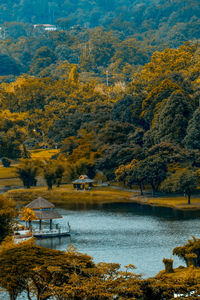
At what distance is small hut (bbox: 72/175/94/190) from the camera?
324 ft

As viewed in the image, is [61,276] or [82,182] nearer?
[61,276]

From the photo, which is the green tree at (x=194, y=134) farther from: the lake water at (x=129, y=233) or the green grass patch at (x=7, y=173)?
the green grass patch at (x=7, y=173)

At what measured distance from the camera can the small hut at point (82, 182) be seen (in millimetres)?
98750

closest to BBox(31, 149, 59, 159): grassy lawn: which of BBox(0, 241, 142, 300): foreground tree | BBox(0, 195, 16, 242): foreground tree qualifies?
BBox(0, 195, 16, 242): foreground tree

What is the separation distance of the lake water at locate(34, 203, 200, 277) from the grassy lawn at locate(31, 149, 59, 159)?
159 ft

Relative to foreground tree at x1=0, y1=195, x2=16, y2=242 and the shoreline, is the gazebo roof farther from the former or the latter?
foreground tree at x1=0, y1=195, x2=16, y2=242

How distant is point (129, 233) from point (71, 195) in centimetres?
3031

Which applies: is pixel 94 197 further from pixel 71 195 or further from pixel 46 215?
pixel 46 215

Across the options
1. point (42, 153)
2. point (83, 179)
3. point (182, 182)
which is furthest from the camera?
point (42, 153)

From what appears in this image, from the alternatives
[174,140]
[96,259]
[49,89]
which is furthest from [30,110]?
[96,259]

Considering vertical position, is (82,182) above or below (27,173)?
below

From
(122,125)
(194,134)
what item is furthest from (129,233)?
(122,125)

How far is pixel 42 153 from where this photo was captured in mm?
137875

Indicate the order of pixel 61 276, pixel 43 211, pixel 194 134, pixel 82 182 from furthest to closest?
pixel 194 134 → pixel 82 182 → pixel 43 211 → pixel 61 276
